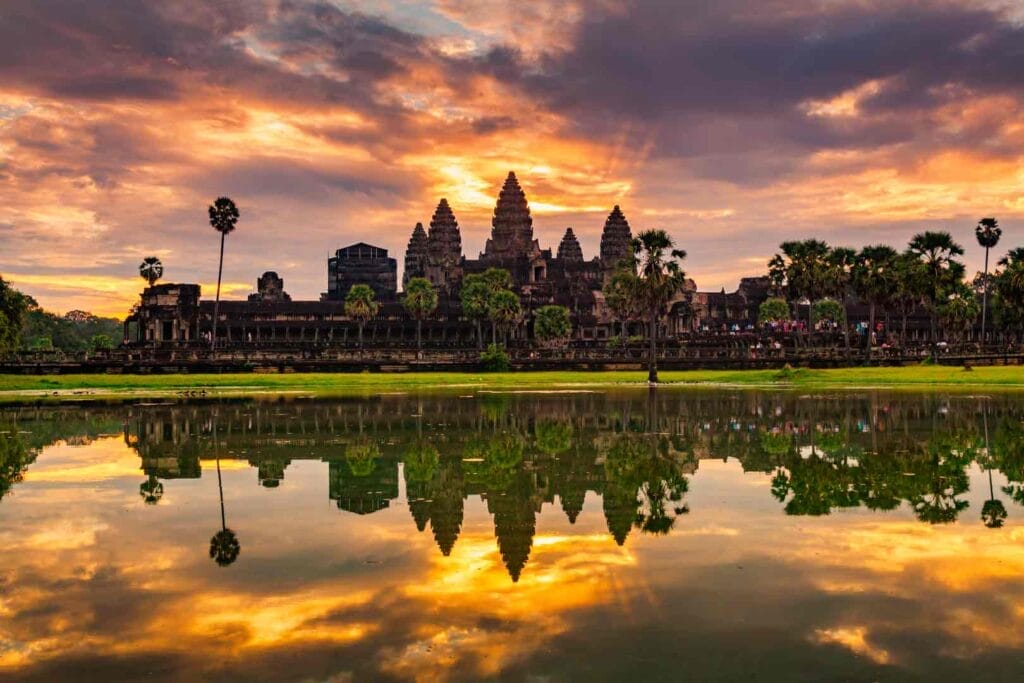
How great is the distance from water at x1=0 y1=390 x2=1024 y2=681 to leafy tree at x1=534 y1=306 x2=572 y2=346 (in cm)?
9956

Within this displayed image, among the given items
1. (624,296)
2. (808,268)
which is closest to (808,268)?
(808,268)

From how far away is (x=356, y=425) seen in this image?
30297 mm

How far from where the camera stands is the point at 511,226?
168m

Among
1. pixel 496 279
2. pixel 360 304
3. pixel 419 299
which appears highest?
pixel 496 279

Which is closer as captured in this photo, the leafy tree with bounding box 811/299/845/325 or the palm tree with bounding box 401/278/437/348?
the palm tree with bounding box 401/278/437/348

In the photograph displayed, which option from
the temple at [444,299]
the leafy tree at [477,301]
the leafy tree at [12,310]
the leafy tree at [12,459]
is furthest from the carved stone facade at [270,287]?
the leafy tree at [12,459]

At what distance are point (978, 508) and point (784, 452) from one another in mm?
7498

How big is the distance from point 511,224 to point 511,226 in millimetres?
441

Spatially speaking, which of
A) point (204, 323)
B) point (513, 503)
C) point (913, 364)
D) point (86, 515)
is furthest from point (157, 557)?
point (204, 323)

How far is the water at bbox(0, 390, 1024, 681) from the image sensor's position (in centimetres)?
802

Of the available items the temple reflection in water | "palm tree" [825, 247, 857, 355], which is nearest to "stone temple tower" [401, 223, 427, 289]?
"palm tree" [825, 247, 857, 355]

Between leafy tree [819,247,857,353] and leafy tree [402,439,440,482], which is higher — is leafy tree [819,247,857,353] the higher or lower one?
the higher one

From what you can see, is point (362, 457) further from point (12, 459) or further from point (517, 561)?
point (517, 561)

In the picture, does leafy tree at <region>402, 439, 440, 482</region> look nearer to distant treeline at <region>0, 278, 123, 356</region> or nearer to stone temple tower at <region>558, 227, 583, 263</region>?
distant treeline at <region>0, 278, 123, 356</region>
